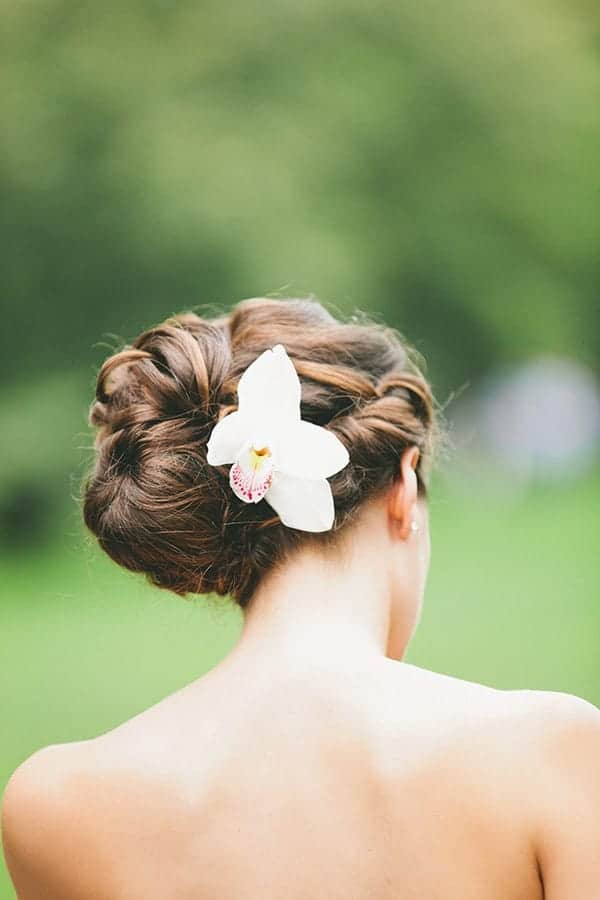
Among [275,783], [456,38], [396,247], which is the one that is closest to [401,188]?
[396,247]

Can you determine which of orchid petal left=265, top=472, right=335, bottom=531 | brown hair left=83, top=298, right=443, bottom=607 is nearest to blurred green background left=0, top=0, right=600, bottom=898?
brown hair left=83, top=298, right=443, bottom=607

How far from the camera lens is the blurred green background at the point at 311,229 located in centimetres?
273

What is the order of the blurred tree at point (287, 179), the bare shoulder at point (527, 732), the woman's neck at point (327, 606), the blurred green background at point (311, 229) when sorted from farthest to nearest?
1. the blurred tree at point (287, 179)
2. the blurred green background at point (311, 229)
3. the woman's neck at point (327, 606)
4. the bare shoulder at point (527, 732)

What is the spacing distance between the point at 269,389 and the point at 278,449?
5 cm

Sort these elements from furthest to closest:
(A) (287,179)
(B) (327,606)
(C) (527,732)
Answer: (A) (287,179)
(B) (327,606)
(C) (527,732)

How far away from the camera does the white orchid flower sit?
93 centimetres

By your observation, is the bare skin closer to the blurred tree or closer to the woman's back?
the woman's back

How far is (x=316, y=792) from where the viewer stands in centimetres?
82

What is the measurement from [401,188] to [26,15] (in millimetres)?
1158

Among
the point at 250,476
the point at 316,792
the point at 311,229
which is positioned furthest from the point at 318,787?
the point at 311,229

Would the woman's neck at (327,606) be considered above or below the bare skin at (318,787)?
above

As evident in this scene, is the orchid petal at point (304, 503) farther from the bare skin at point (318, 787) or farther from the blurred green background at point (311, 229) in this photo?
the blurred green background at point (311, 229)

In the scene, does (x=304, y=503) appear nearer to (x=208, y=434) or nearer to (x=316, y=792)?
(x=208, y=434)

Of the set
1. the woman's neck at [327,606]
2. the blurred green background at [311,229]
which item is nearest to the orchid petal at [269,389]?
the woman's neck at [327,606]
